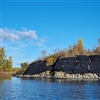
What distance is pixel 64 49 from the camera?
129 m

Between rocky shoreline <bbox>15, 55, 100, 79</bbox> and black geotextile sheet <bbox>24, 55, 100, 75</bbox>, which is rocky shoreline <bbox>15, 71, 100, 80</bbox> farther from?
black geotextile sheet <bbox>24, 55, 100, 75</bbox>

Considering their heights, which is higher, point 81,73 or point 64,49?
point 64,49

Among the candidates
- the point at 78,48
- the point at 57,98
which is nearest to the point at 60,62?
the point at 78,48

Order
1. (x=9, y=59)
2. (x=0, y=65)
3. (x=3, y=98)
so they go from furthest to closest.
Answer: (x=9, y=59)
(x=0, y=65)
(x=3, y=98)

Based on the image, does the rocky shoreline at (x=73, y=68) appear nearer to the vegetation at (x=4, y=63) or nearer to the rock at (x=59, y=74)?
the rock at (x=59, y=74)

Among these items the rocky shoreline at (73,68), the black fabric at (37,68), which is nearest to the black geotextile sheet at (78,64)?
the rocky shoreline at (73,68)

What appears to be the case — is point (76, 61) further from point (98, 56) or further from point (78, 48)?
point (78, 48)

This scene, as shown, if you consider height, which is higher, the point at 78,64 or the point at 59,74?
the point at 78,64

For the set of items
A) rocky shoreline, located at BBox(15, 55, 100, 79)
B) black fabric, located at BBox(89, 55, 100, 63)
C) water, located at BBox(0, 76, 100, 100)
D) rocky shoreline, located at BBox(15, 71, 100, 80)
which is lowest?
water, located at BBox(0, 76, 100, 100)

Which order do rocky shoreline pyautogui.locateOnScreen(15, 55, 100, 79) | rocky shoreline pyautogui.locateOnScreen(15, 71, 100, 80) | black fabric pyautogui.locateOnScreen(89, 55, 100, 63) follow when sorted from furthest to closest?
1. black fabric pyautogui.locateOnScreen(89, 55, 100, 63)
2. rocky shoreline pyautogui.locateOnScreen(15, 55, 100, 79)
3. rocky shoreline pyautogui.locateOnScreen(15, 71, 100, 80)

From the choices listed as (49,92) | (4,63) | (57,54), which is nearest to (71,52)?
(57,54)

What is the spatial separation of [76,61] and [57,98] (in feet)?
244

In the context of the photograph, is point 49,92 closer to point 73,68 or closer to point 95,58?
point 73,68

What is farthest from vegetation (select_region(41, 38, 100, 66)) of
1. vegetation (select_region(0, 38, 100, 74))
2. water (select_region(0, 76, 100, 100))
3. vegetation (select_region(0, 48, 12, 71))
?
water (select_region(0, 76, 100, 100))
